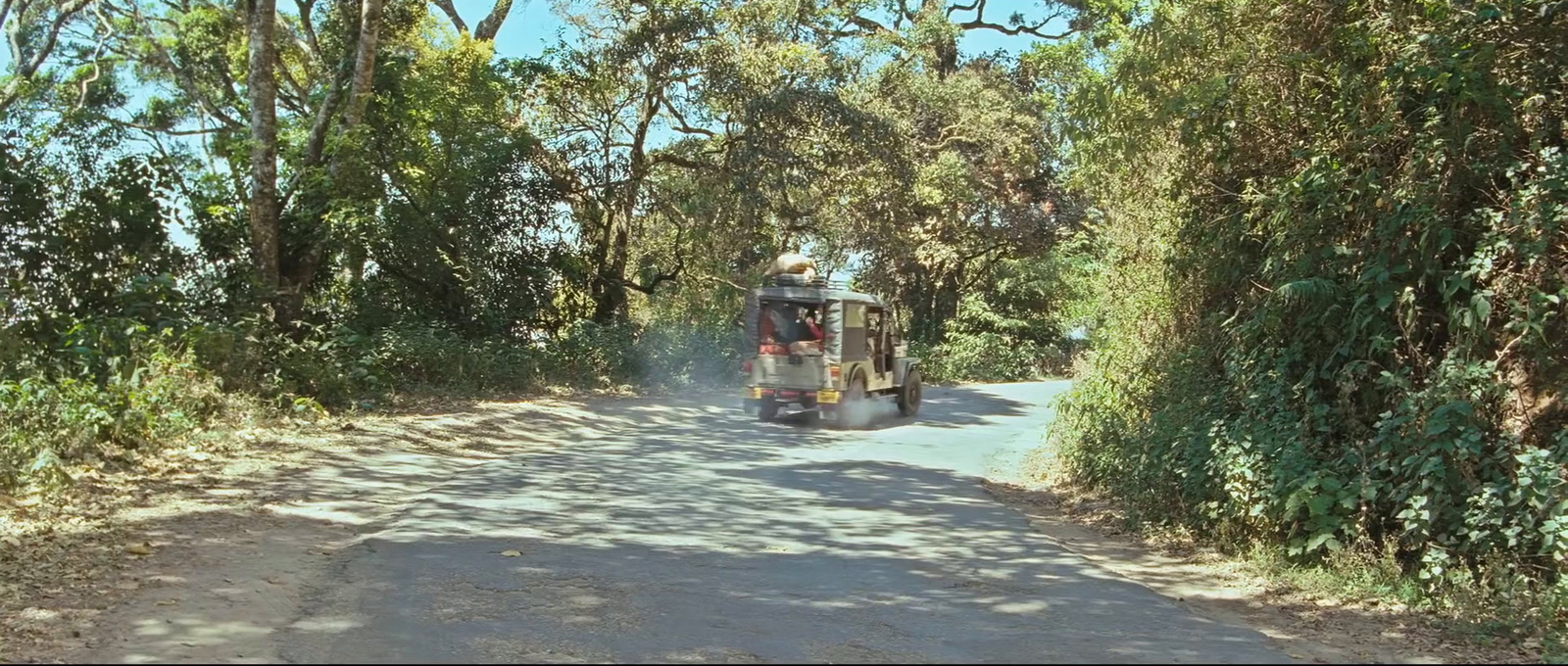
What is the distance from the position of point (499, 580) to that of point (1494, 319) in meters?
6.63

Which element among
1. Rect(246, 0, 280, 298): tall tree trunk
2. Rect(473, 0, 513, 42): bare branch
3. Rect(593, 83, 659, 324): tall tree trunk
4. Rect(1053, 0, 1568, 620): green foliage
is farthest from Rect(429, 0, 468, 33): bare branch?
Rect(1053, 0, 1568, 620): green foliage

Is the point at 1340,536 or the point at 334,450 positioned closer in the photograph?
the point at 1340,536

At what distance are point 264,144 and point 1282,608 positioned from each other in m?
14.4

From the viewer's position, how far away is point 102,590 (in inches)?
255

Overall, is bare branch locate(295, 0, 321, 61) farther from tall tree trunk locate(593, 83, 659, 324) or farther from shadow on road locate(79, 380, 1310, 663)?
shadow on road locate(79, 380, 1310, 663)

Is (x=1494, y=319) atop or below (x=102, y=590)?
atop

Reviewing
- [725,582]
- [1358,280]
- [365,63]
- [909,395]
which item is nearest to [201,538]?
[725,582]

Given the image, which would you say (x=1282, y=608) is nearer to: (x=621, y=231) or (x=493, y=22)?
(x=621, y=231)

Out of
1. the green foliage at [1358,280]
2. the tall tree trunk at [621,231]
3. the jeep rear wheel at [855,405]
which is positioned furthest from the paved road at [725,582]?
the tall tree trunk at [621,231]

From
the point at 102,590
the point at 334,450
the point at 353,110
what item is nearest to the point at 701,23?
the point at 353,110

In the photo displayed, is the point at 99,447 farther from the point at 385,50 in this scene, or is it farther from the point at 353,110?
the point at 385,50

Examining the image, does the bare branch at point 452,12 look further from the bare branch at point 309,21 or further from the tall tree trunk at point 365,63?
the tall tree trunk at point 365,63

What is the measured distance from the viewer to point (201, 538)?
802 centimetres

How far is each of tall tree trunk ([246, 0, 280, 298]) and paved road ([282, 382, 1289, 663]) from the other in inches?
285
